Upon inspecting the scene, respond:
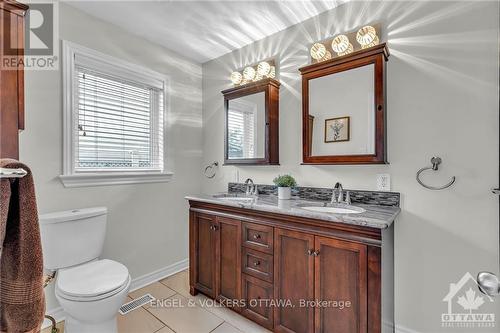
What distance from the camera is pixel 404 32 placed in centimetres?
169

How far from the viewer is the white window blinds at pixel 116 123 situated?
2.07m

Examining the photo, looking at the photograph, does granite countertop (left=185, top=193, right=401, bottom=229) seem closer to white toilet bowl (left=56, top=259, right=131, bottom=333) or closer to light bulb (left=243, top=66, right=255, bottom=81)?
white toilet bowl (left=56, top=259, right=131, bottom=333)

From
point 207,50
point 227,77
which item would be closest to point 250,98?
point 227,77

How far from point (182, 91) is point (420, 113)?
225cm

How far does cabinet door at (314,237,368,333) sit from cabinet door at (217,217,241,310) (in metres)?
0.63

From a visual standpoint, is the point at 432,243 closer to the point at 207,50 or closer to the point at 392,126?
the point at 392,126

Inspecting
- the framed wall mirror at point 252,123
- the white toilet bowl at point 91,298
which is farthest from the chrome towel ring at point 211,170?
the white toilet bowl at point 91,298

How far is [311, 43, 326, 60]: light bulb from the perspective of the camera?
6.49ft

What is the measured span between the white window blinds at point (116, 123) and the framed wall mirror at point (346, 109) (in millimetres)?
1540

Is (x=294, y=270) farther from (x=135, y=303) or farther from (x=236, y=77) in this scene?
(x=236, y=77)

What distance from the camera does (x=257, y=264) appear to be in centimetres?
177

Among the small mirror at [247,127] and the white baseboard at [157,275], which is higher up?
the small mirror at [247,127]

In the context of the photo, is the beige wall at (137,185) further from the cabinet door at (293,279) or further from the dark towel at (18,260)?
the cabinet door at (293,279)

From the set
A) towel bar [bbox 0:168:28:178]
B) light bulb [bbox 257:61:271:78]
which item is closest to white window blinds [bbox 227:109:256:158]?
light bulb [bbox 257:61:271:78]
